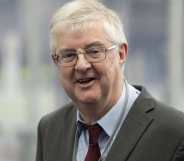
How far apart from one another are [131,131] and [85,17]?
0.42 metres

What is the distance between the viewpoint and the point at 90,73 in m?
2.36

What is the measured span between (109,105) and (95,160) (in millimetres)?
193

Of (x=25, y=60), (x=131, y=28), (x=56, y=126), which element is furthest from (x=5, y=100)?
(x=56, y=126)

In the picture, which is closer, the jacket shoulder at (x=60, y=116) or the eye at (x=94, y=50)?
the eye at (x=94, y=50)

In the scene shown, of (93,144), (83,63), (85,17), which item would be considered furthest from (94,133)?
(85,17)

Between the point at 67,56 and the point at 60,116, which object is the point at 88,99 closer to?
the point at 67,56

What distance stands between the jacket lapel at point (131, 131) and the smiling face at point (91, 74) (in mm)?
89

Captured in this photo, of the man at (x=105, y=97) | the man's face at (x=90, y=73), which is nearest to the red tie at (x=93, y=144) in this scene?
the man at (x=105, y=97)

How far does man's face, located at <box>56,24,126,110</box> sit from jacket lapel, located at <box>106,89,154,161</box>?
0.31ft

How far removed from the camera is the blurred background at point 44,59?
24.3 feet

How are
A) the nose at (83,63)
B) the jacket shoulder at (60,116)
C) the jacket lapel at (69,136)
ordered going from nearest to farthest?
the nose at (83,63)
the jacket lapel at (69,136)
the jacket shoulder at (60,116)

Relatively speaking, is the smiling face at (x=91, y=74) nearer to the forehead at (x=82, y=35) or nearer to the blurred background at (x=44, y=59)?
the forehead at (x=82, y=35)

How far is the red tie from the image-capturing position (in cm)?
247

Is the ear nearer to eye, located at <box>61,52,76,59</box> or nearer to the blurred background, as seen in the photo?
eye, located at <box>61,52,76,59</box>
